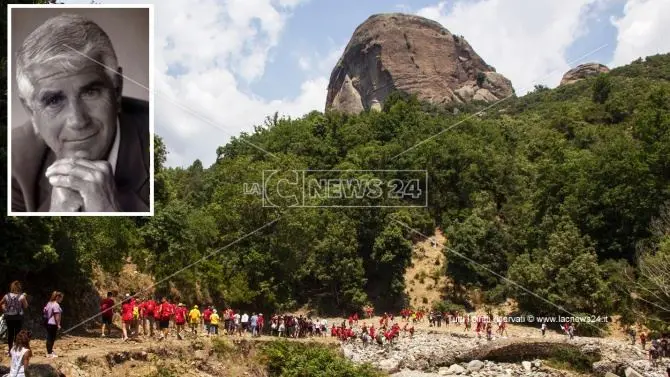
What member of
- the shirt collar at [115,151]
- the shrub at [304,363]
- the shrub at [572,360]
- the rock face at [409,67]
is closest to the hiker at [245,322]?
the shrub at [304,363]

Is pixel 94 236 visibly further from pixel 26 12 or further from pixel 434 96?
pixel 434 96

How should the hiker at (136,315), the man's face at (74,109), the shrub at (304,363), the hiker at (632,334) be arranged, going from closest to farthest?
1. the man's face at (74,109)
2. the shrub at (304,363)
3. the hiker at (136,315)
4. the hiker at (632,334)

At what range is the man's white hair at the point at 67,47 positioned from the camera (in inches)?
449

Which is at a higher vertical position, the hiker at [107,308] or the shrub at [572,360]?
the hiker at [107,308]

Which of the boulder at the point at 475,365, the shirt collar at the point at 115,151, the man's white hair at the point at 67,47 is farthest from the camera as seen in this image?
the boulder at the point at 475,365

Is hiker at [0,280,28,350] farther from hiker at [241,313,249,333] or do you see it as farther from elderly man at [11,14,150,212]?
hiker at [241,313,249,333]

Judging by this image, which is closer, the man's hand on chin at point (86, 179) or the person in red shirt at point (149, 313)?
the man's hand on chin at point (86, 179)

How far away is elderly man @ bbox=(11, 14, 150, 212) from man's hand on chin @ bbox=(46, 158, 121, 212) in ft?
0.05

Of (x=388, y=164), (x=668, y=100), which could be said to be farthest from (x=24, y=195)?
(x=668, y=100)

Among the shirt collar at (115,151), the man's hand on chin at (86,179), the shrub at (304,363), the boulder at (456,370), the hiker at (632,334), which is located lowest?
the boulder at (456,370)

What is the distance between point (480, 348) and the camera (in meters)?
25.7

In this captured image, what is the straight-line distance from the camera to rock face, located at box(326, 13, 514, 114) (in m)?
91.4

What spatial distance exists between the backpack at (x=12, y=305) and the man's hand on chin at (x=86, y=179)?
210 cm

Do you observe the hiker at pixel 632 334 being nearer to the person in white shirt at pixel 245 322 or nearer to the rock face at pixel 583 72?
the person in white shirt at pixel 245 322
